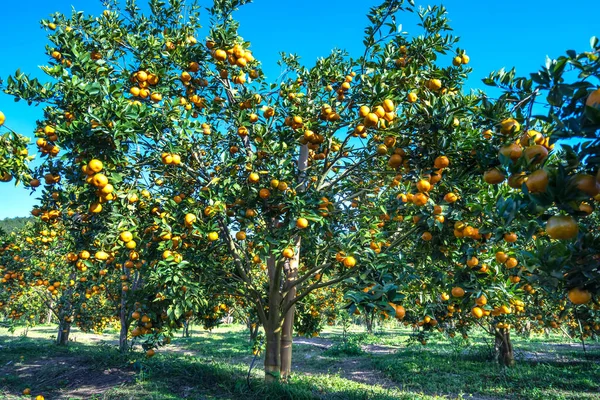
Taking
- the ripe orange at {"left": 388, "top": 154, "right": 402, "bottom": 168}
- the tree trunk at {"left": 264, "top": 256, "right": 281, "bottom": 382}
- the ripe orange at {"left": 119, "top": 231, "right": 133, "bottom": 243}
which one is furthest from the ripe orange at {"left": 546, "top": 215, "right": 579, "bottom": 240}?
the tree trunk at {"left": 264, "top": 256, "right": 281, "bottom": 382}

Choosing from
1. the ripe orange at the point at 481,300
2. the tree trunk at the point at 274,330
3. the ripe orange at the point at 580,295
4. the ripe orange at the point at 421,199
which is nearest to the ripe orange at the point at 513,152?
the ripe orange at the point at 580,295

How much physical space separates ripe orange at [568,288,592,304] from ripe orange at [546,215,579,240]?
60cm

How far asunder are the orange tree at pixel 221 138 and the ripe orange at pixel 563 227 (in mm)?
1579

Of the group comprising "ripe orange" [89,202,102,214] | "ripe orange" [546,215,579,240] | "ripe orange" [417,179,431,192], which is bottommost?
"ripe orange" [546,215,579,240]

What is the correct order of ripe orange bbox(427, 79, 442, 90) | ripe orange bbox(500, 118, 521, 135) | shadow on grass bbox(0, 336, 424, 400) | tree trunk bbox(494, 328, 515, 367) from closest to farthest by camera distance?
ripe orange bbox(500, 118, 521, 135) < ripe orange bbox(427, 79, 442, 90) < shadow on grass bbox(0, 336, 424, 400) < tree trunk bbox(494, 328, 515, 367)

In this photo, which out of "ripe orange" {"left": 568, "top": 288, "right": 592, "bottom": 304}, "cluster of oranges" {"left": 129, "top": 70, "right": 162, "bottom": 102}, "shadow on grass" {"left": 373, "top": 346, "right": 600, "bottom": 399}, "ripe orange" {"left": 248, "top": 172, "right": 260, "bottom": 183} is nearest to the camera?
"ripe orange" {"left": 568, "top": 288, "right": 592, "bottom": 304}

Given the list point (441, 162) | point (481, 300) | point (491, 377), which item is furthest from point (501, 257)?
point (491, 377)

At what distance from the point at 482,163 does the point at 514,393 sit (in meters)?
7.76

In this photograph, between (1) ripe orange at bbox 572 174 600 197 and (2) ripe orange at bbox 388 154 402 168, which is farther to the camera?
(2) ripe orange at bbox 388 154 402 168

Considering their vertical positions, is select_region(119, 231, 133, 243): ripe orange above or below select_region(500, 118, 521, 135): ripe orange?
below

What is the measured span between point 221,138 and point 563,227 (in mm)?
4587

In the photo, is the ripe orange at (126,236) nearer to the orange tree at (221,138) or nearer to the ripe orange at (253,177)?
the orange tree at (221,138)

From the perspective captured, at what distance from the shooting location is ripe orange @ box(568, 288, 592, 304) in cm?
205

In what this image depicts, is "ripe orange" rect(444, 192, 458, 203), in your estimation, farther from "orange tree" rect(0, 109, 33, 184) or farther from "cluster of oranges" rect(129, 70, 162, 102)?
"orange tree" rect(0, 109, 33, 184)
